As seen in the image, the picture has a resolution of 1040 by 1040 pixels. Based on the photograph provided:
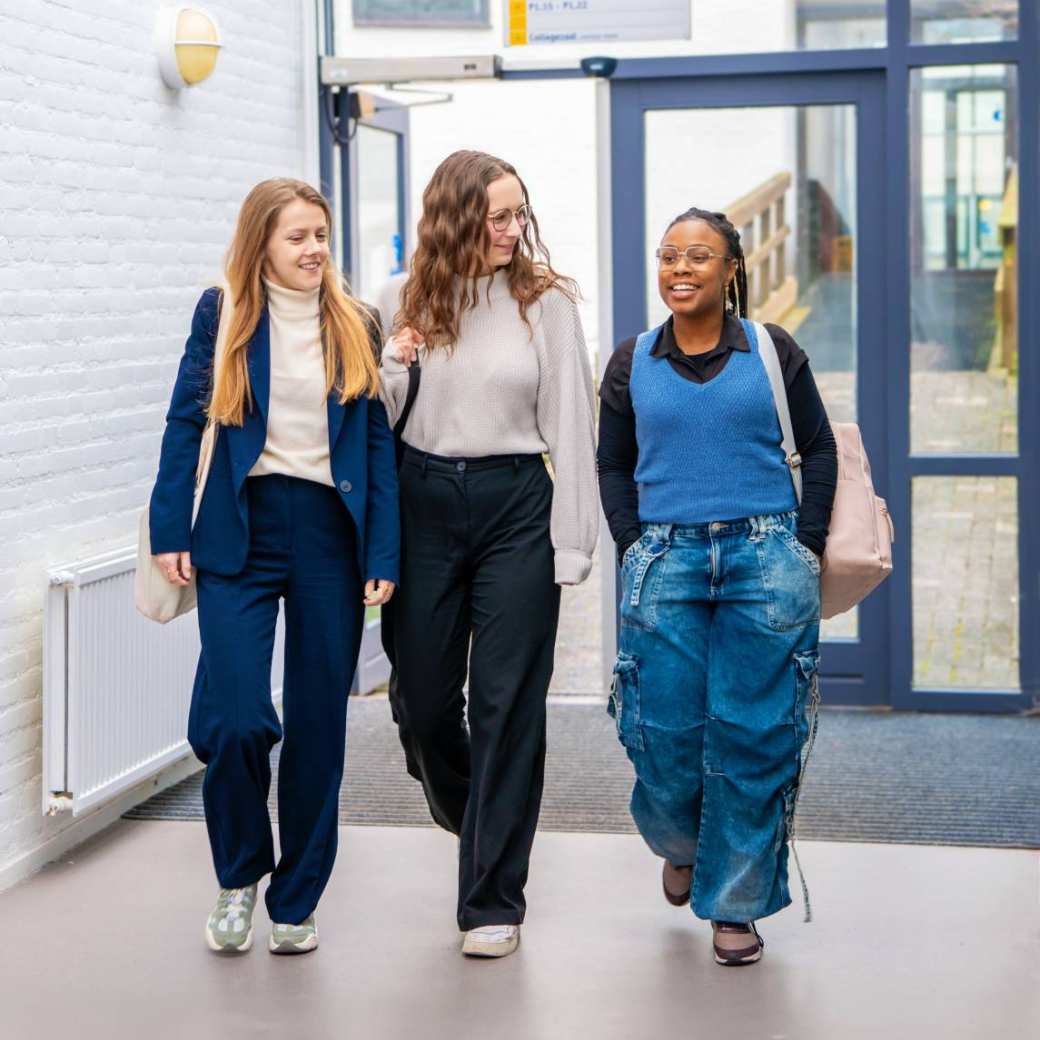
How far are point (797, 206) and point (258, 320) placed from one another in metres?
2.74

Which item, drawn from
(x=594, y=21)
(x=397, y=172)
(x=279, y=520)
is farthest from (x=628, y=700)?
(x=397, y=172)

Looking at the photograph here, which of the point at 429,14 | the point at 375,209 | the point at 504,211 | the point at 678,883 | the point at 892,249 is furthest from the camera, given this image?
the point at 375,209

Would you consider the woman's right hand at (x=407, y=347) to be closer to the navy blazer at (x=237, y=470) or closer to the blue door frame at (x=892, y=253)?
the navy blazer at (x=237, y=470)

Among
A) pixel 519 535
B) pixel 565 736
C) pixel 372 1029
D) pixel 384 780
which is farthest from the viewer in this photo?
pixel 565 736

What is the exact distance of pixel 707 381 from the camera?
346cm

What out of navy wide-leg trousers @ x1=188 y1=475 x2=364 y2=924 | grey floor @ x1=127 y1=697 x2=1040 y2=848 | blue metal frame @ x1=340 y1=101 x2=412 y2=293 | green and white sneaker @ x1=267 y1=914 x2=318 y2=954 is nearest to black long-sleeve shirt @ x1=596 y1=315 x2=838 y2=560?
navy wide-leg trousers @ x1=188 y1=475 x2=364 y2=924

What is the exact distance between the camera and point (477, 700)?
3637 mm

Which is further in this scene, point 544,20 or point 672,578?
point 544,20

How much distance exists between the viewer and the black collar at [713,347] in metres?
3.48

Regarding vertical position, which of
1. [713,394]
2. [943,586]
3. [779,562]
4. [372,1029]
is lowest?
[372,1029]

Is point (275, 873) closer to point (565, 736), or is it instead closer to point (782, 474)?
point (782, 474)

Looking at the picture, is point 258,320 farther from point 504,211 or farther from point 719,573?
point 719,573

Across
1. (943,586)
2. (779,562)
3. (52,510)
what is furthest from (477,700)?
(943,586)

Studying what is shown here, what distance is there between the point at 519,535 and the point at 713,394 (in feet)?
1.55
